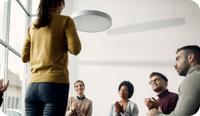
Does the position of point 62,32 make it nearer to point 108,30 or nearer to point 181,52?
point 181,52

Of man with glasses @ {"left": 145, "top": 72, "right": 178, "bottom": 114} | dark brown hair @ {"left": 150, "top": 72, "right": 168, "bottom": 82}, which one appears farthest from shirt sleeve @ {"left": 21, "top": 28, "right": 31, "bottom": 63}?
dark brown hair @ {"left": 150, "top": 72, "right": 168, "bottom": 82}

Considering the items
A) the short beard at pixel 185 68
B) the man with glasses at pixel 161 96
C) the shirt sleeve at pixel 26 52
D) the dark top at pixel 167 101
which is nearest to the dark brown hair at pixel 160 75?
the man with glasses at pixel 161 96

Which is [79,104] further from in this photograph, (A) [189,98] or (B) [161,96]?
(A) [189,98]

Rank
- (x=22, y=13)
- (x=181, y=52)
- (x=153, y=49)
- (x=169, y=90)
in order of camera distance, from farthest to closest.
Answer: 1. (x=153, y=49)
2. (x=22, y=13)
3. (x=169, y=90)
4. (x=181, y=52)

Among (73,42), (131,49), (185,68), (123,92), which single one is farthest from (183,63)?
(73,42)

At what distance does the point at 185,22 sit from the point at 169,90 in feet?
2.15

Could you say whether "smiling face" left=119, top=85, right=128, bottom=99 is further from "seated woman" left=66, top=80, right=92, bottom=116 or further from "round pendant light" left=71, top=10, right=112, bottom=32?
"round pendant light" left=71, top=10, right=112, bottom=32

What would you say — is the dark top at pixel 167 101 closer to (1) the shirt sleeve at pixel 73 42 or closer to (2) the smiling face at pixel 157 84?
(2) the smiling face at pixel 157 84

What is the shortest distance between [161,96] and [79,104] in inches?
20.4

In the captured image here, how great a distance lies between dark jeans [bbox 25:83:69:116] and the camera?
2.94ft

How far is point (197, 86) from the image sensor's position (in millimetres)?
1494

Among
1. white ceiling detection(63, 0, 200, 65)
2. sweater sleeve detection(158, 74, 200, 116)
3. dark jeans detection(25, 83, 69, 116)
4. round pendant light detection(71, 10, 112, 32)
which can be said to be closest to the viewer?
dark jeans detection(25, 83, 69, 116)

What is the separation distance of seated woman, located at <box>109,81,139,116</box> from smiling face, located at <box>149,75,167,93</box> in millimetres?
168

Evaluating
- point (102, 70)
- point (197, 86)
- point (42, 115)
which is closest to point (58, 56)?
point (42, 115)
